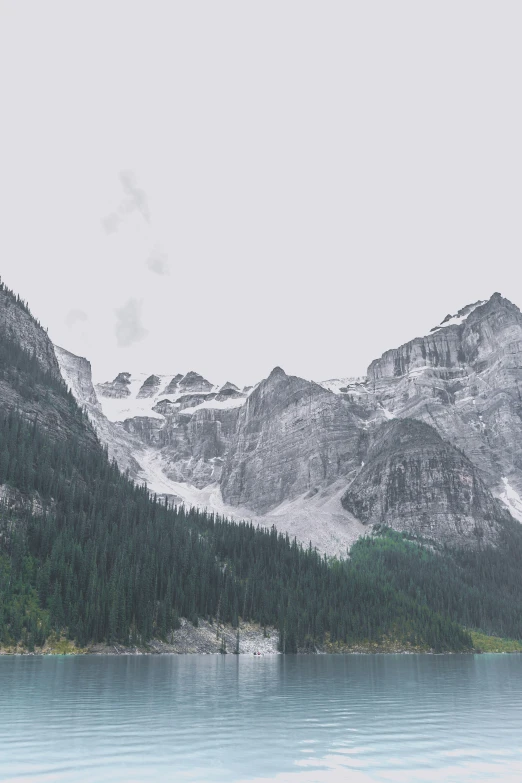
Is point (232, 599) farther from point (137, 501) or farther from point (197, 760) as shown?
point (197, 760)

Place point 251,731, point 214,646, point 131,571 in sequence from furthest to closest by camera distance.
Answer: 1. point 131,571
2. point 214,646
3. point 251,731

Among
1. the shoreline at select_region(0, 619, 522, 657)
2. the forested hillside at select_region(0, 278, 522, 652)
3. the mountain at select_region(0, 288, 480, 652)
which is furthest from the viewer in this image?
the forested hillside at select_region(0, 278, 522, 652)

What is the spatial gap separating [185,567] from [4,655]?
5370 cm

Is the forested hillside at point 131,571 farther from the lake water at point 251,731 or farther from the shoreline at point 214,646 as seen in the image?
the lake water at point 251,731

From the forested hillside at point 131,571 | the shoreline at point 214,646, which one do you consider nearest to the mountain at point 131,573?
the forested hillside at point 131,571

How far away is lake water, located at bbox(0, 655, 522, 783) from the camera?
75.7 feet

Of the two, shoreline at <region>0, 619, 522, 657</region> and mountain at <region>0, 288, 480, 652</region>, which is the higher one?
mountain at <region>0, 288, 480, 652</region>

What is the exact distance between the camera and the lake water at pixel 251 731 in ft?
75.7

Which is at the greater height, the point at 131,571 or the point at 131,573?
the point at 131,571

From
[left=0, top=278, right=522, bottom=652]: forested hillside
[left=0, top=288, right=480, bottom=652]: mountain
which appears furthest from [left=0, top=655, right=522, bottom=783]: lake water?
[left=0, top=278, right=522, bottom=652]: forested hillside

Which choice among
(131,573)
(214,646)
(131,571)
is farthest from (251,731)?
(214,646)

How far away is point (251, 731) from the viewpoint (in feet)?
104

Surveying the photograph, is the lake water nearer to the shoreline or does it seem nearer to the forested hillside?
the shoreline

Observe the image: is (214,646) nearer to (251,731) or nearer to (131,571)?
(131,571)
